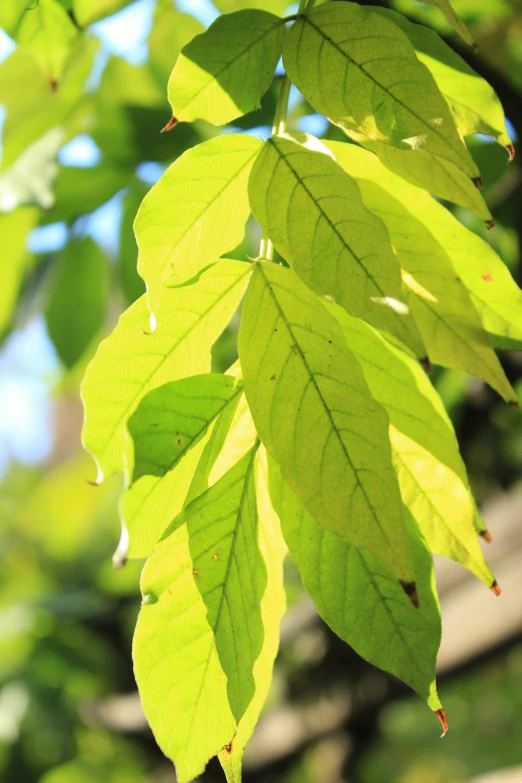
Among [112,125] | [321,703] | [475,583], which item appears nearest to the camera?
[112,125]

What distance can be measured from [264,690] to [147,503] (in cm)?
13

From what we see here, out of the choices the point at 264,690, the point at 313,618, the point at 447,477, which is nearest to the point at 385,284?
the point at 447,477

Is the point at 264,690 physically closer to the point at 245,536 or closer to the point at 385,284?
the point at 245,536

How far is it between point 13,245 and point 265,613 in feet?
2.22

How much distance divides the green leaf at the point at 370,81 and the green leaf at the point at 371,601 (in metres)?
0.20

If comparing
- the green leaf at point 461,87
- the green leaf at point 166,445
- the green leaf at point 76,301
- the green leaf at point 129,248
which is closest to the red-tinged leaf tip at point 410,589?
the green leaf at point 166,445

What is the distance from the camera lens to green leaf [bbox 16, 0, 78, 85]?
524 millimetres

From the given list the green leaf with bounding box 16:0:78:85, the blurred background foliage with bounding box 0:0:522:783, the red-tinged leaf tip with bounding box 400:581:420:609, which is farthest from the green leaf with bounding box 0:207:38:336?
the red-tinged leaf tip with bounding box 400:581:420:609

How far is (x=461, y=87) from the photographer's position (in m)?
0.43

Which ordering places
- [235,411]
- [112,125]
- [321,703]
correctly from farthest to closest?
1. [321,703]
2. [112,125]
3. [235,411]

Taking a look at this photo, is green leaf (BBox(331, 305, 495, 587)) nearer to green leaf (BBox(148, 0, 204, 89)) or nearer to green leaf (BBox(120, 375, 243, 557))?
green leaf (BBox(120, 375, 243, 557))

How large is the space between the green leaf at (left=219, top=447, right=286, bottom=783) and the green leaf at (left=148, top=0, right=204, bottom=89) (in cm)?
69

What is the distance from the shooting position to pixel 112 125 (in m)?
0.92

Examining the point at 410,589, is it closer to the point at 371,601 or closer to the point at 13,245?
the point at 371,601
